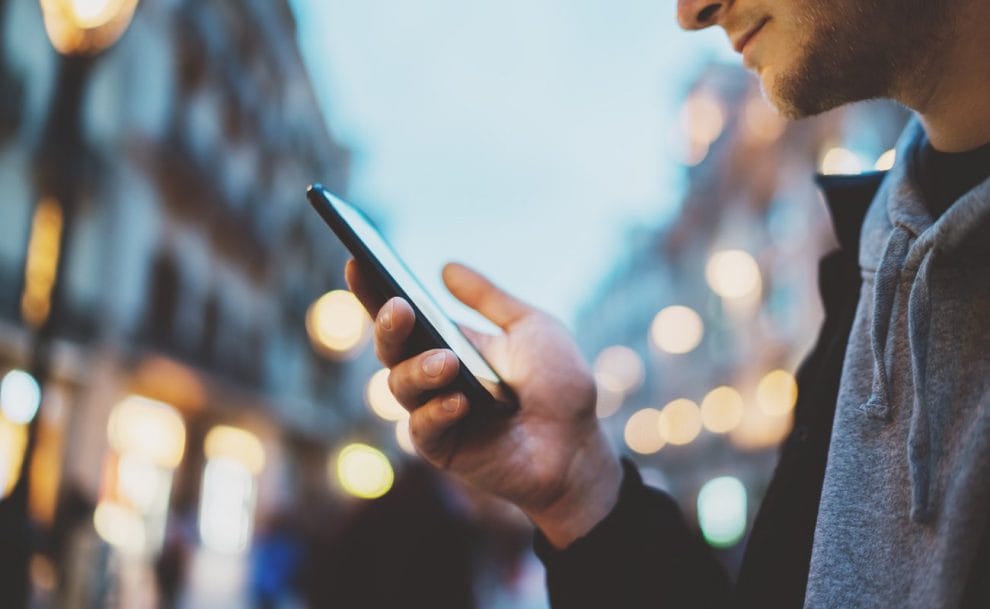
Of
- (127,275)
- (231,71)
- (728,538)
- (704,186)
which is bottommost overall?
(728,538)

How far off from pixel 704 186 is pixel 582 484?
33588 millimetres

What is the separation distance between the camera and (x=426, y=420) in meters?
A: 1.57

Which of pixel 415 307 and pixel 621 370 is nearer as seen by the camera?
pixel 415 307

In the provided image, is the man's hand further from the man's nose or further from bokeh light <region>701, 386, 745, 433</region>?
bokeh light <region>701, 386, 745, 433</region>

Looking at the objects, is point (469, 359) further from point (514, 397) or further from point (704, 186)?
point (704, 186)

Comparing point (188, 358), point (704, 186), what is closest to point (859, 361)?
point (188, 358)

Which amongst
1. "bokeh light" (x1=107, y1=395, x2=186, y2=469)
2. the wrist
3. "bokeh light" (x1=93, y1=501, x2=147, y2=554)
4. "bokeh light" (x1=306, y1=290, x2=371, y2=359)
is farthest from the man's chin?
"bokeh light" (x1=107, y1=395, x2=186, y2=469)

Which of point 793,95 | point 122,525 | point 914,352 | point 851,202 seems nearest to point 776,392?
point 122,525

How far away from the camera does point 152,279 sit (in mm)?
17953

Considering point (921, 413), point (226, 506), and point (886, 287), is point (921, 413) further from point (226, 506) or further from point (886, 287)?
point (226, 506)

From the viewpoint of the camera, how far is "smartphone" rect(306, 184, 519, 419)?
1.53 metres

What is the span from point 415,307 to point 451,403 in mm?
193

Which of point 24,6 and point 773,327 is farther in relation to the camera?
point 773,327

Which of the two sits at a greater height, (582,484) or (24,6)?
(24,6)
